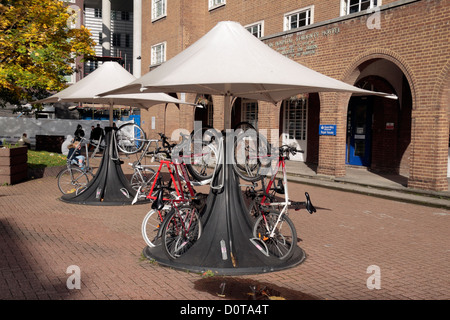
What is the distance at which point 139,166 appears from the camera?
9766 mm

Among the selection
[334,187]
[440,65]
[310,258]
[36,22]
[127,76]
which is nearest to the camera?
[310,258]

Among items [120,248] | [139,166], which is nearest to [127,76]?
[139,166]

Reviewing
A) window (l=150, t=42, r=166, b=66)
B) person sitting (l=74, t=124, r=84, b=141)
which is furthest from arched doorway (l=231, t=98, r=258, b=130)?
person sitting (l=74, t=124, r=84, b=141)

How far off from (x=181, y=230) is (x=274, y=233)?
1253 mm

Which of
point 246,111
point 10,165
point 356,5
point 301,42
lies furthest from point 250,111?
point 10,165

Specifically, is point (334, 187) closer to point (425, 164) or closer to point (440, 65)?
point (425, 164)

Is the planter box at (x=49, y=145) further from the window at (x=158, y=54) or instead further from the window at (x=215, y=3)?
the window at (x=215, y=3)

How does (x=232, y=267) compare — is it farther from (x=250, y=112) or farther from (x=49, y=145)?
(x=49, y=145)

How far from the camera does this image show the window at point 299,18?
18306mm

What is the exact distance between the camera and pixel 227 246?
Answer: 5.68 m

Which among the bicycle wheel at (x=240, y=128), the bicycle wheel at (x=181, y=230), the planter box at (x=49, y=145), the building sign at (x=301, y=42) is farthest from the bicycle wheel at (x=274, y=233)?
the planter box at (x=49, y=145)

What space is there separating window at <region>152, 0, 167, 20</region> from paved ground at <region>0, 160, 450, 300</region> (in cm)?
2002

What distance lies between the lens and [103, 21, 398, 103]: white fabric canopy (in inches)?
197
